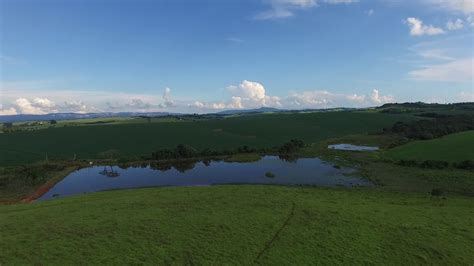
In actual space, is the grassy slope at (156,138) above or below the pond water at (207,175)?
above

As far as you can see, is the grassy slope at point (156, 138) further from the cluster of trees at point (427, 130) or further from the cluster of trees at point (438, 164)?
the cluster of trees at point (438, 164)

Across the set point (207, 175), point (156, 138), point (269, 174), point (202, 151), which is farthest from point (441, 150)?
point (156, 138)

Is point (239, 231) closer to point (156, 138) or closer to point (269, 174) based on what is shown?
point (269, 174)

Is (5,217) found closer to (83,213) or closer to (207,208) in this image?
(83,213)

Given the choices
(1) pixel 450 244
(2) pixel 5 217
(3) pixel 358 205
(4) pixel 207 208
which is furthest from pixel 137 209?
(1) pixel 450 244

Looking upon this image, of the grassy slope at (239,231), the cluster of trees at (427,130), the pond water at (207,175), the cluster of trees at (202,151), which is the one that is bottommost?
the pond water at (207,175)

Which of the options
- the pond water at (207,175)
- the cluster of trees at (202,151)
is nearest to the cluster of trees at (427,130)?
the cluster of trees at (202,151)

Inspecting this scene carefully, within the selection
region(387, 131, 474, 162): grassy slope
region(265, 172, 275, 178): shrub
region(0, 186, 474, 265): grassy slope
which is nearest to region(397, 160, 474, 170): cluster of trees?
region(387, 131, 474, 162): grassy slope
